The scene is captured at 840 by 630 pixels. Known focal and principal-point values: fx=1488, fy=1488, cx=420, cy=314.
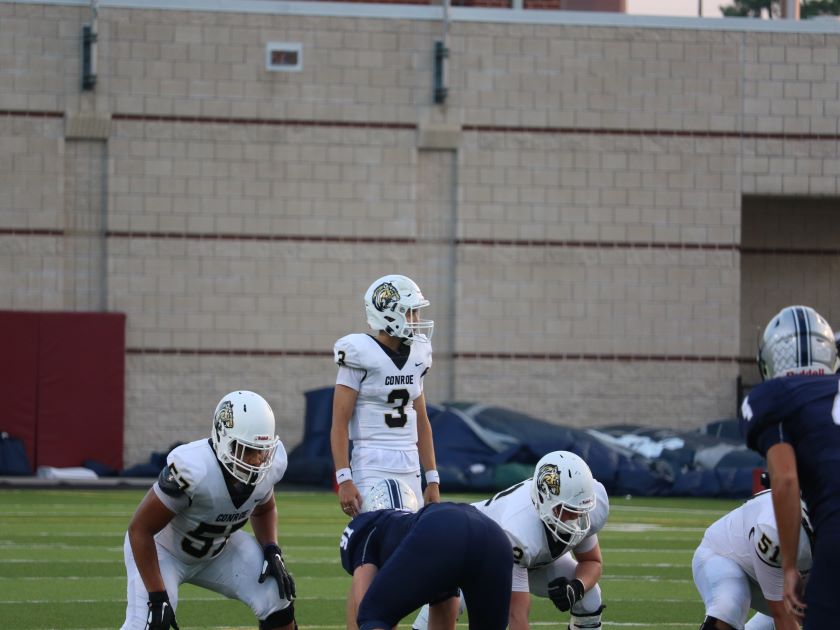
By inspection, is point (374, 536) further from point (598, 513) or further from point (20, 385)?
point (20, 385)

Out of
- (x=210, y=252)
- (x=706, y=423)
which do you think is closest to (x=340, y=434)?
(x=210, y=252)

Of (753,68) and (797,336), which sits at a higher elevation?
(753,68)

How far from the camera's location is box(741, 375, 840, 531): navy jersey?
4840mm

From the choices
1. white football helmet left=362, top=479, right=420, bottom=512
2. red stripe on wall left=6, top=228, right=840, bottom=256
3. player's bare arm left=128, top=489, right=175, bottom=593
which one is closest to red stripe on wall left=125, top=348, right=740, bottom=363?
red stripe on wall left=6, top=228, right=840, bottom=256

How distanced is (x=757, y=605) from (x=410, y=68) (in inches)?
621

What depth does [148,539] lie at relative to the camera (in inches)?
238

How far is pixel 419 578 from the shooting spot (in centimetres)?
509

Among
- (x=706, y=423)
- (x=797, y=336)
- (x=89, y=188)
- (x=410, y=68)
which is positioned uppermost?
(x=410, y=68)

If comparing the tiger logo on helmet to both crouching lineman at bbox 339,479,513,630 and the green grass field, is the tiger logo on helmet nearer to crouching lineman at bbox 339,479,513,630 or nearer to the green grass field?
crouching lineman at bbox 339,479,513,630

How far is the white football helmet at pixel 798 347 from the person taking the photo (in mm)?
5055

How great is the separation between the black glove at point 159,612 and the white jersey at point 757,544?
2.36 metres

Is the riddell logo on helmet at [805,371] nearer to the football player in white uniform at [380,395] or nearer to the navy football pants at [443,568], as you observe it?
the navy football pants at [443,568]

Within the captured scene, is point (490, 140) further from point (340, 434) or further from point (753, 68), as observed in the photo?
point (340, 434)

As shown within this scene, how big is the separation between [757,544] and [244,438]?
2.18 meters
